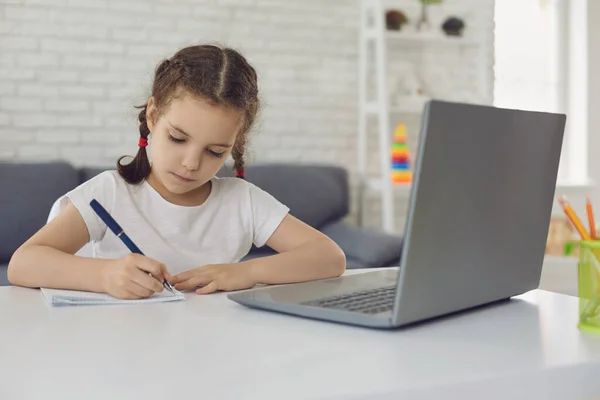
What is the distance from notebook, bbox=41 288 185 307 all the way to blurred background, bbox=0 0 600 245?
2013 millimetres

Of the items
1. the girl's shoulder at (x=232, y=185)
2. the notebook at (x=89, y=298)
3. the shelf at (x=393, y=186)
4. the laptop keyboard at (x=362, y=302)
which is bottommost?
the shelf at (x=393, y=186)

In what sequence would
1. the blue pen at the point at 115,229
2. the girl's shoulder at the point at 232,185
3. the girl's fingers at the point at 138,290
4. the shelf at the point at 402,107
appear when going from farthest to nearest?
the shelf at the point at 402,107
the girl's shoulder at the point at 232,185
the blue pen at the point at 115,229
the girl's fingers at the point at 138,290

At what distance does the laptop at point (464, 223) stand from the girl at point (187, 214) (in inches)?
8.5

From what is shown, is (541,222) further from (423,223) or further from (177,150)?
(177,150)

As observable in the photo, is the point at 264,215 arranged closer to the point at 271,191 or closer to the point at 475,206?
the point at 475,206

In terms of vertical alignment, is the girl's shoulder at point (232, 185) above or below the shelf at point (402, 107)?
below

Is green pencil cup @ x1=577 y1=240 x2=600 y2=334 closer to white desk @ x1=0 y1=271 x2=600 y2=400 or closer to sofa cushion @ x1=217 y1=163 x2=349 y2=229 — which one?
white desk @ x1=0 y1=271 x2=600 y2=400

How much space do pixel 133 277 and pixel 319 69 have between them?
3.08 metres

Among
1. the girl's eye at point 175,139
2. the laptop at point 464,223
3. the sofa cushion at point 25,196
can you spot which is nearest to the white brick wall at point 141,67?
the sofa cushion at point 25,196

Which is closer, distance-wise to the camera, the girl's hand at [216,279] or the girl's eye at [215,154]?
the girl's hand at [216,279]

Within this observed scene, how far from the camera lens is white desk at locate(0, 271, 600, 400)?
57cm

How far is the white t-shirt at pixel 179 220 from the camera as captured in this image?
145cm

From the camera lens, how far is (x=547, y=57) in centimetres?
468

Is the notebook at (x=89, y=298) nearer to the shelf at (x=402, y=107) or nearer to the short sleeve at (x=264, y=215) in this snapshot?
the short sleeve at (x=264, y=215)
